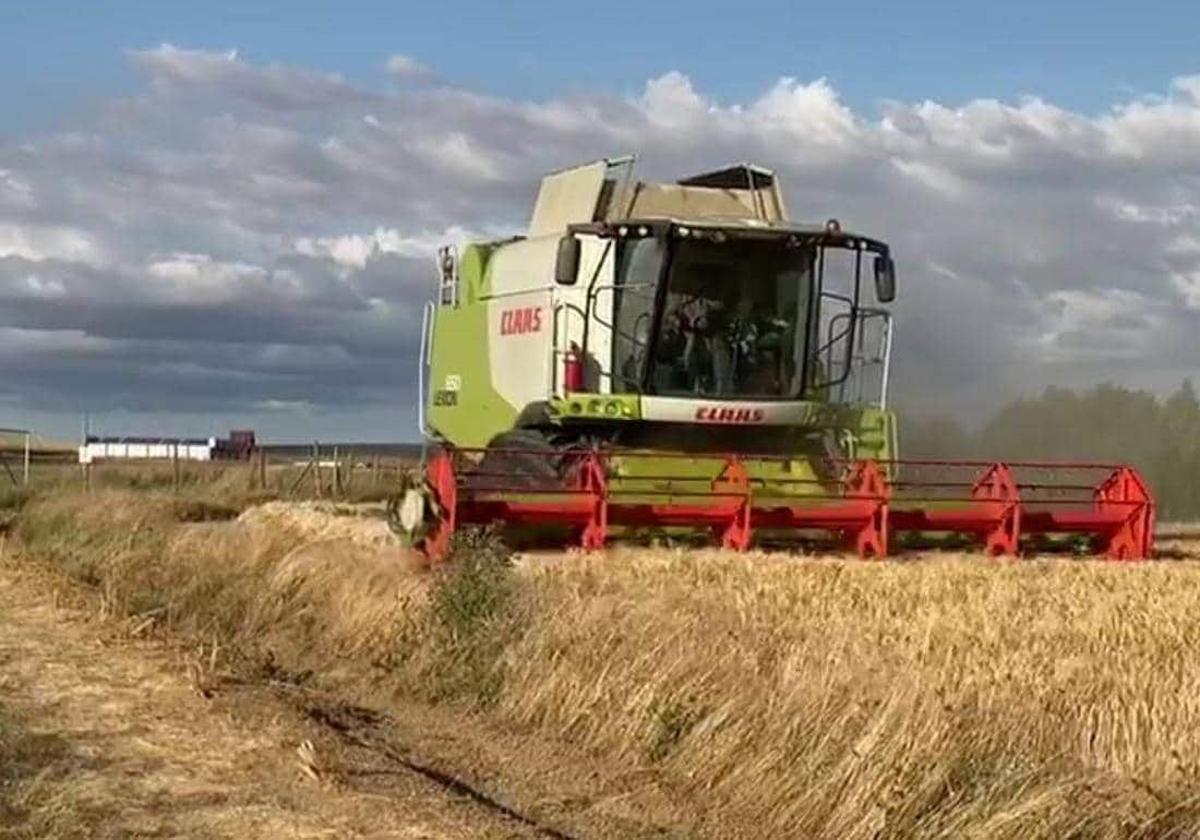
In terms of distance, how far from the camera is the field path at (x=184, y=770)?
23.2 ft

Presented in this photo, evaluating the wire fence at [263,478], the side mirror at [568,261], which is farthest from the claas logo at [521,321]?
the wire fence at [263,478]

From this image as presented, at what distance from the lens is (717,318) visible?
17.8m

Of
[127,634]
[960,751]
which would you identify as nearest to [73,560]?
[127,634]

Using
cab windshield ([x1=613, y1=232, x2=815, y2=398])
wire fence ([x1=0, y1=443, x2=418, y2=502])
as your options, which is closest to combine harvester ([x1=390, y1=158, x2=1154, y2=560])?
cab windshield ([x1=613, y1=232, x2=815, y2=398])

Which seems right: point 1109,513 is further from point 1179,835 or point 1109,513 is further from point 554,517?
point 1179,835

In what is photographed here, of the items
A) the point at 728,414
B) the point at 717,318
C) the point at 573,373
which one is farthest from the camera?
the point at 717,318

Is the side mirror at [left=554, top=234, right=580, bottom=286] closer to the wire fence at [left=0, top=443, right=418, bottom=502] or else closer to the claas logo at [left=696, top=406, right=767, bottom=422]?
the claas logo at [left=696, top=406, right=767, bottom=422]

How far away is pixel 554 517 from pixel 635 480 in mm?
1127

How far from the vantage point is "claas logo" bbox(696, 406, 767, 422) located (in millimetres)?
17359

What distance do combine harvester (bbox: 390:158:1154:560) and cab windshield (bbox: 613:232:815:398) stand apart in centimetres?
2

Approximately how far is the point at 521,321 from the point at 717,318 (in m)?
2.20

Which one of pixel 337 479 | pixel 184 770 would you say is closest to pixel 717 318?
pixel 184 770

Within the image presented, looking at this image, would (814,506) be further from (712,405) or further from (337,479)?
(337,479)

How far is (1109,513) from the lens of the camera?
1722 cm
